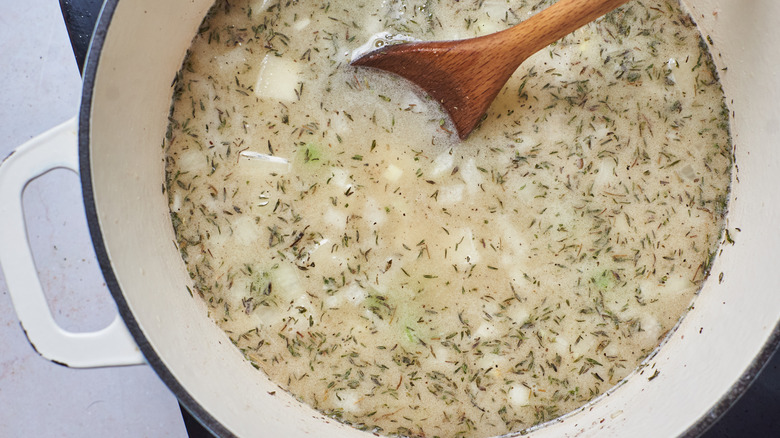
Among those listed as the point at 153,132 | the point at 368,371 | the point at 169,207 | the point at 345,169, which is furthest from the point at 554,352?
the point at 153,132

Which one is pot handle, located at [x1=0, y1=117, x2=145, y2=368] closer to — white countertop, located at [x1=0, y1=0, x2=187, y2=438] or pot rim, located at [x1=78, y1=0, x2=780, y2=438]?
pot rim, located at [x1=78, y1=0, x2=780, y2=438]

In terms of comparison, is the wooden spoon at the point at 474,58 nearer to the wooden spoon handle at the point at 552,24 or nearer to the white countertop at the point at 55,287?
the wooden spoon handle at the point at 552,24

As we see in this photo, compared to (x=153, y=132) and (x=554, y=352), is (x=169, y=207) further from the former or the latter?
(x=554, y=352)

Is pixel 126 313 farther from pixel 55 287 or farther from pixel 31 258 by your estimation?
pixel 55 287

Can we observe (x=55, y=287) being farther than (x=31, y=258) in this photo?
Yes

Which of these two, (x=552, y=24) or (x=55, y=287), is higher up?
(x=552, y=24)

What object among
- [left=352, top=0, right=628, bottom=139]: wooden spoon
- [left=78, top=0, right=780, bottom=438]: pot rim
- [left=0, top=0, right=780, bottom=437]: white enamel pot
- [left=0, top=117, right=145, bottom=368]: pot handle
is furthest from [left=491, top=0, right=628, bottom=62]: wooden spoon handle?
[left=0, top=117, right=145, bottom=368]: pot handle

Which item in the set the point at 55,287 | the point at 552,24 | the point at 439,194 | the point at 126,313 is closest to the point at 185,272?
the point at 126,313
